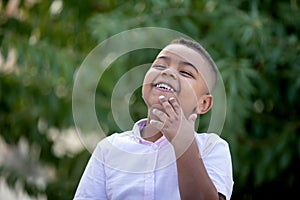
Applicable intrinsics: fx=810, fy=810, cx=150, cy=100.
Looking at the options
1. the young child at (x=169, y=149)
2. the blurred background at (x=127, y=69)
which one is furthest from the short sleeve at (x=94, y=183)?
the blurred background at (x=127, y=69)

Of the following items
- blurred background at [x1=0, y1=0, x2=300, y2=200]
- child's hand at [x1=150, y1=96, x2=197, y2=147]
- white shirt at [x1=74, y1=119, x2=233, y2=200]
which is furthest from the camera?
blurred background at [x1=0, y1=0, x2=300, y2=200]

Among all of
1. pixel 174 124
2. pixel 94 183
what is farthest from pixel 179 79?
Answer: pixel 94 183

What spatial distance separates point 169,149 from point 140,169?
7 centimetres

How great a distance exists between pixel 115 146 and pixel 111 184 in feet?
0.29

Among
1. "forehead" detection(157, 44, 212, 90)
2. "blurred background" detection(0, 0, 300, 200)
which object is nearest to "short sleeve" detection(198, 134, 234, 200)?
"forehead" detection(157, 44, 212, 90)

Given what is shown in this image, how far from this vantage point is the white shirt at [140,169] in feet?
5.36

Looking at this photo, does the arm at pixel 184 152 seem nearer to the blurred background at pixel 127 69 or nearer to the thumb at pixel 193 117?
the thumb at pixel 193 117

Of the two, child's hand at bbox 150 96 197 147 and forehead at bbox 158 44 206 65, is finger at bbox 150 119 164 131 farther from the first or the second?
forehead at bbox 158 44 206 65

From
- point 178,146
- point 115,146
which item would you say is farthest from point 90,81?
point 178,146

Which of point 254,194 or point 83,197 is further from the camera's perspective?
point 254,194

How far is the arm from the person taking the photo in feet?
4.99

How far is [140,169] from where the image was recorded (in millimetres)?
A: 1654

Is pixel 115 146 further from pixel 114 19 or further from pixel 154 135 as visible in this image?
pixel 114 19

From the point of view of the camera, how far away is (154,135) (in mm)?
1687
